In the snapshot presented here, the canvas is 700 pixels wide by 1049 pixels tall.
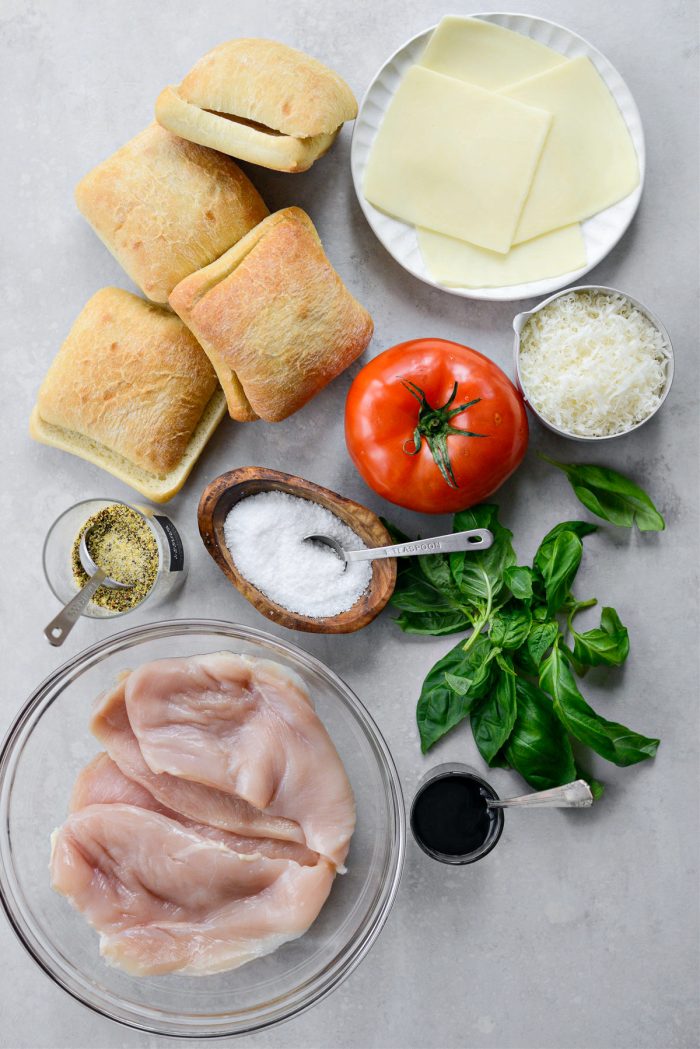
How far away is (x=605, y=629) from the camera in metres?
1.69

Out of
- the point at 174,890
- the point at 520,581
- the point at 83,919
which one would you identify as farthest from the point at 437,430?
the point at 83,919

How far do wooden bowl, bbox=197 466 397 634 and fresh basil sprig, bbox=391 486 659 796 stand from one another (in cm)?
7

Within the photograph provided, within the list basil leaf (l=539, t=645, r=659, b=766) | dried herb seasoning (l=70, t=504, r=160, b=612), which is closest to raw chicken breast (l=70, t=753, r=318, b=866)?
dried herb seasoning (l=70, t=504, r=160, b=612)

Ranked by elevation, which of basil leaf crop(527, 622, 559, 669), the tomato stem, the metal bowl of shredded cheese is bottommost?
basil leaf crop(527, 622, 559, 669)

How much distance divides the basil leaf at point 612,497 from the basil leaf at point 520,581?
202 mm

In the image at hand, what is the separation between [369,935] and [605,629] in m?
0.72

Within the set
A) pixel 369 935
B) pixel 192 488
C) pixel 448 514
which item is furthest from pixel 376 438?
pixel 369 935

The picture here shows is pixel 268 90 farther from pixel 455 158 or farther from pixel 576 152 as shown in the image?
pixel 576 152

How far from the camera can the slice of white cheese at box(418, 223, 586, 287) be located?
67.0 inches

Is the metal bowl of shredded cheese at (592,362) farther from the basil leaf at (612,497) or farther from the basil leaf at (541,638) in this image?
the basil leaf at (541,638)

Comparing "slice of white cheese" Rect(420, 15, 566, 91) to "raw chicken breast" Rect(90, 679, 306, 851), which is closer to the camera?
"raw chicken breast" Rect(90, 679, 306, 851)

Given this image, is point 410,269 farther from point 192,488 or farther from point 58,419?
point 58,419

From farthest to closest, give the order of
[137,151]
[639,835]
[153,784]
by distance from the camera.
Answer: [639,835] → [137,151] → [153,784]

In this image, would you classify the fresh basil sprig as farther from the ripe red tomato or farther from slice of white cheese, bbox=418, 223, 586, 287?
slice of white cheese, bbox=418, 223, 586, 287
